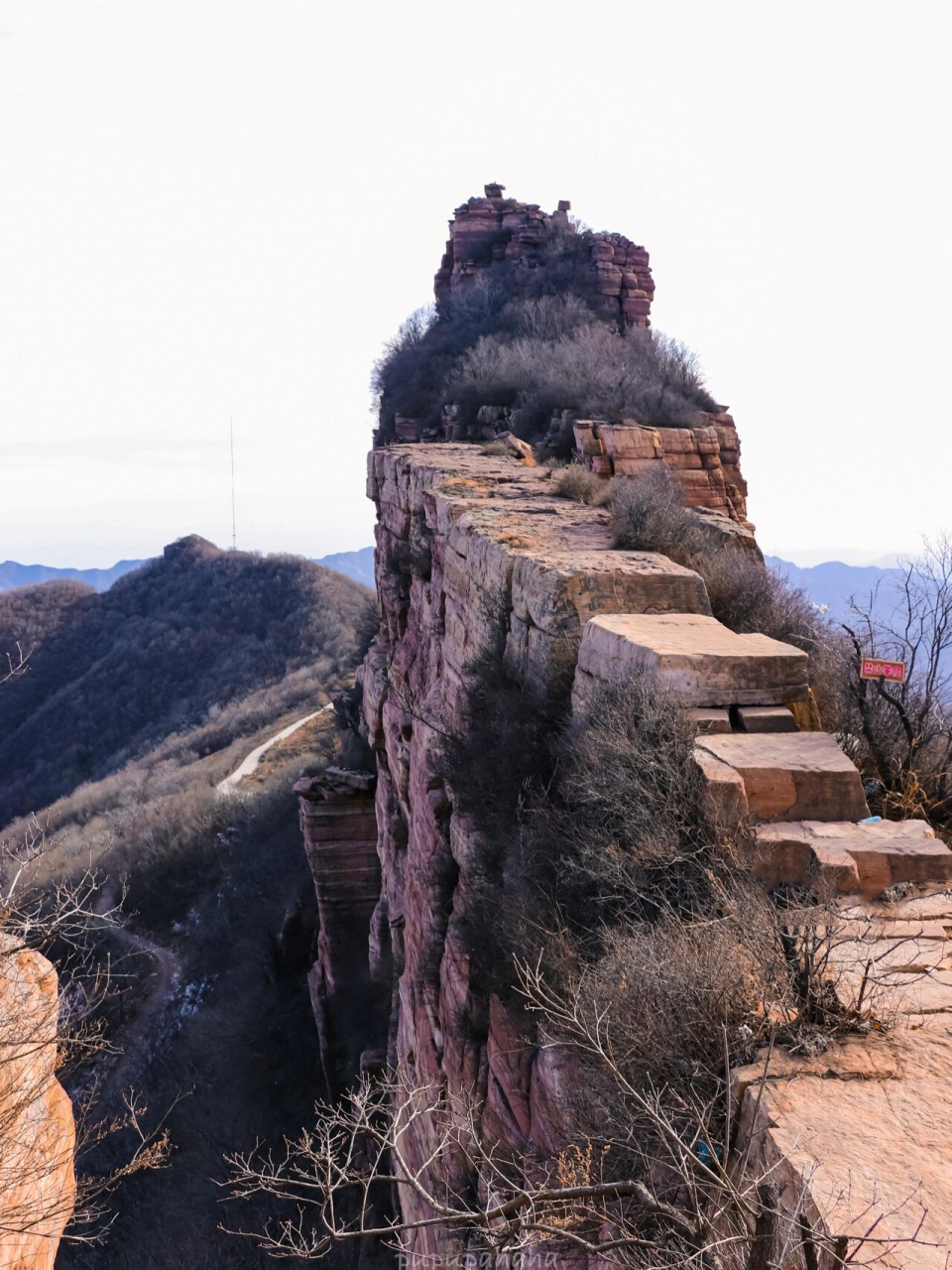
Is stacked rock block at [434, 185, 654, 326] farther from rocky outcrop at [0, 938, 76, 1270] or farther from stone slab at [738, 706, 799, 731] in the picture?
rocky outcrop at [0, 938, 76, 1270]

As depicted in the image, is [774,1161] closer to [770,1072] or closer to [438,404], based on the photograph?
[770,1072]

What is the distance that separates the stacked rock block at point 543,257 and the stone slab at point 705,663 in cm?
2186

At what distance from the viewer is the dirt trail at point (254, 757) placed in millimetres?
30094

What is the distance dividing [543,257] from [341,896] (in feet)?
67.2

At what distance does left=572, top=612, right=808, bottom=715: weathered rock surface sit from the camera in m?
5.09

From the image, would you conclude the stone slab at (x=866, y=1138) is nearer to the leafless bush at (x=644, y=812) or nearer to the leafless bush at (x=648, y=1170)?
the leafless bush at (x=648, y=1170)

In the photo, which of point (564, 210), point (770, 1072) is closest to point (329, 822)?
point (770, 1072)

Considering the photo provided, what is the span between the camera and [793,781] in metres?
4.61

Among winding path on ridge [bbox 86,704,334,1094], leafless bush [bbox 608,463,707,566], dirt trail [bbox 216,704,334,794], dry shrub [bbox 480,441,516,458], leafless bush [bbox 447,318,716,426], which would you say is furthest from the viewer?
dirt trail [bbox 216,704,334,794]

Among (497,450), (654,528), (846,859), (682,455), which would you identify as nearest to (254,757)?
(497,450)

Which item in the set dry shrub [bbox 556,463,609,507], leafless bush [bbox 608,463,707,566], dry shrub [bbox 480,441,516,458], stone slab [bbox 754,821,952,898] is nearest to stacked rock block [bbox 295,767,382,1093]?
dry shrub [bbox 480,441,516,458]

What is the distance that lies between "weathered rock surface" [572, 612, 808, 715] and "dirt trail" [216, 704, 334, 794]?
25.3 m

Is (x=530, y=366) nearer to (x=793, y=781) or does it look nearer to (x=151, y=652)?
(x=793, y=781)

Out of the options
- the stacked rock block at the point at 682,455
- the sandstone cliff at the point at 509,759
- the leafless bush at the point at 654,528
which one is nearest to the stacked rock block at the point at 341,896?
the sandstone cliff at the point at 509,759
